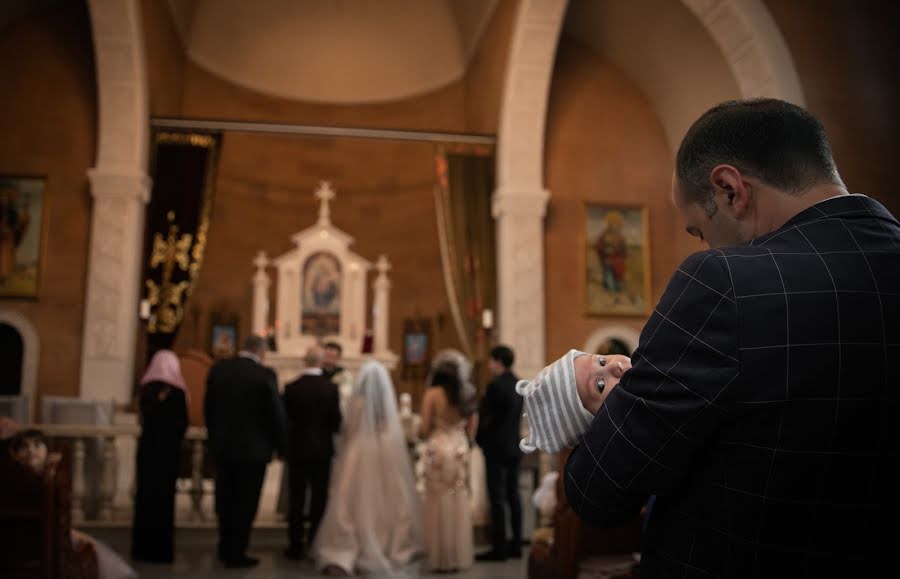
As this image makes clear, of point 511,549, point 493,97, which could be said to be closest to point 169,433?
point 511,549

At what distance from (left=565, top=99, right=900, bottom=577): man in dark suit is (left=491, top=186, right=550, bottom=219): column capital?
1006 centimetres

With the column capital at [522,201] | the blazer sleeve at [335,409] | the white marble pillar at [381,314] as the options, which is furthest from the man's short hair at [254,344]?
the white marble pillar at [381,314]

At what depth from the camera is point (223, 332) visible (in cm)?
1466

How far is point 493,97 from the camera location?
12789mm

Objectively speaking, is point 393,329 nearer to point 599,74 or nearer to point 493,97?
point 493,97

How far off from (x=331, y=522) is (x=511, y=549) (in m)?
1.68

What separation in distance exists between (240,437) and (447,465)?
1763 millimetres

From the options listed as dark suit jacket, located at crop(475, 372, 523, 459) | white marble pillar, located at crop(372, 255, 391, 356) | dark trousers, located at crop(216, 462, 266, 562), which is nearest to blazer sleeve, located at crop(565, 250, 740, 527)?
dark suit jacket, located at crop(475, 372, 523, 459)

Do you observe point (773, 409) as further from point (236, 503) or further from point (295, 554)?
point (295, 554)

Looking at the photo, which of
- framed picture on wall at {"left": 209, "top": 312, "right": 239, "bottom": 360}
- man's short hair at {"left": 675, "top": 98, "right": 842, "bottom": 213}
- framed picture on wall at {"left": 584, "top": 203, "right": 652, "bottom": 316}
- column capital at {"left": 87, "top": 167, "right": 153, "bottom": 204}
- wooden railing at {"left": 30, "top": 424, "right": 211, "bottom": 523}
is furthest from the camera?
framed picture on wall at {"left": 209, "top": 312, "right": 239, "bottom": 360}

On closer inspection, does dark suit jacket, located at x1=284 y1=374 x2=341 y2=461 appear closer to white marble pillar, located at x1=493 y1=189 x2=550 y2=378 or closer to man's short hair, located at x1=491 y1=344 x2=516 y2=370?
man's short hair, located at x1=491 y1=344 x2=516 y2=370

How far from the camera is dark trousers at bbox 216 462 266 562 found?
21.4 ft

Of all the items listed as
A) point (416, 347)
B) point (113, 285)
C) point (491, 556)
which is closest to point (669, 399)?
point (491, 556)

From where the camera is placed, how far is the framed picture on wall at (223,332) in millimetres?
14555
